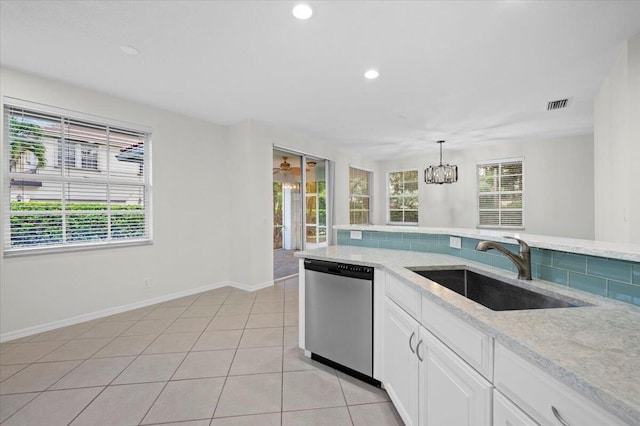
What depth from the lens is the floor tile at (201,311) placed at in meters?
3.21

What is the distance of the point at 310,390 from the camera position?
1880 millimetres

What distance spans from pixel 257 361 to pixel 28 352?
6.64ft

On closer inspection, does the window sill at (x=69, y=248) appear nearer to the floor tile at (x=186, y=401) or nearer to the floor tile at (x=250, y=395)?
the floor tile at (x=186, y=401)

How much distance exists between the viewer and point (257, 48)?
7.72 ft

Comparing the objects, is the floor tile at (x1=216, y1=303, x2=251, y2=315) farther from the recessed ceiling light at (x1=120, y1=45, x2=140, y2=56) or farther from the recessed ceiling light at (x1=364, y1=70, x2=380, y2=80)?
the recessed ceiling light at (x1=364, y1=70, x2=380, y2=80)

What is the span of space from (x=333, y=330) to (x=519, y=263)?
50.8 inches

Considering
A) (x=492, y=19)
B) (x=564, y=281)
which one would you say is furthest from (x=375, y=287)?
(x=492, y=19)

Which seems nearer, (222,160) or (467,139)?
(222,160)

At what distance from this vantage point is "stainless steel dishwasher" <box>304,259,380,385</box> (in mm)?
1891

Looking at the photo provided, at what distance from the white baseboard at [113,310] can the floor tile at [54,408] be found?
1.33 meters

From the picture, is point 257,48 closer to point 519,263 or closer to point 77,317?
point 519,263

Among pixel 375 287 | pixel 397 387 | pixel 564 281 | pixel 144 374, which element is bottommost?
pixel 144 374

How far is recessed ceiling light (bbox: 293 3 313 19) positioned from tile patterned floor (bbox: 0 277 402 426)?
261 centimetres

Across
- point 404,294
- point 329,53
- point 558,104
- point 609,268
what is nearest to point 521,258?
point 609,268
